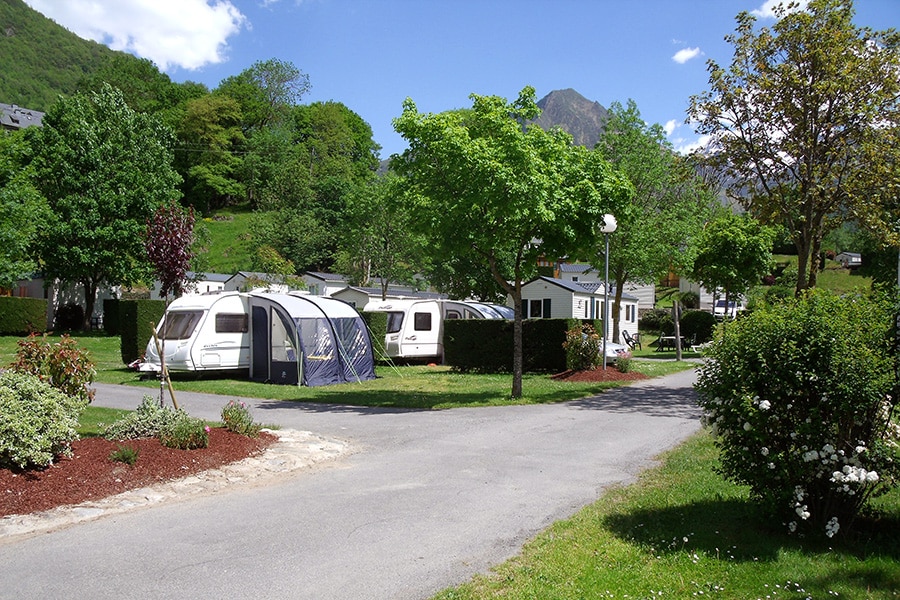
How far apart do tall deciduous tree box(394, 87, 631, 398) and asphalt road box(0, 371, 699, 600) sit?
434cm

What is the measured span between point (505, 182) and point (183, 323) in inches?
384

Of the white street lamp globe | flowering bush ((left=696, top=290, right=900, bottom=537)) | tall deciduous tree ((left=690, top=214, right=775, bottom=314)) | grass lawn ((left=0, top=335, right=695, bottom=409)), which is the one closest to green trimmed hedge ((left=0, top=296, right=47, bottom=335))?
Result: grass lawn ((left=0, top=335, right=695, bottom=409))

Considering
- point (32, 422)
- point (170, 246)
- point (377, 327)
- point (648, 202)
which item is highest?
point (648, 202)

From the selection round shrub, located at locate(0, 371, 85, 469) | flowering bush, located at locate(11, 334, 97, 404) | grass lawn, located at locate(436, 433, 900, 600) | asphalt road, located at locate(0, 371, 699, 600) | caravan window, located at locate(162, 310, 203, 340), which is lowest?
asphalt road, located at locate(0, 371, 699, 600)

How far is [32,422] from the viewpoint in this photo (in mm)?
6480

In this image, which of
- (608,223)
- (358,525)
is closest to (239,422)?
(358,525)

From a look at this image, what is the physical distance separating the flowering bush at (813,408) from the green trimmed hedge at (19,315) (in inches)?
1235

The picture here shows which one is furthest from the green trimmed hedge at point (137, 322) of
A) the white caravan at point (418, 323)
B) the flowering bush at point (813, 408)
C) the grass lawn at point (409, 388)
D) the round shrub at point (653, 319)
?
the round shrub at point (653, 319)

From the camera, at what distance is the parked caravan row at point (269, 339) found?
16844 mm

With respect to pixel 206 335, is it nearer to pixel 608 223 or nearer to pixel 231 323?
pixel 231 323

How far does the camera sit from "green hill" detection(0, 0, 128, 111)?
98.8 metres

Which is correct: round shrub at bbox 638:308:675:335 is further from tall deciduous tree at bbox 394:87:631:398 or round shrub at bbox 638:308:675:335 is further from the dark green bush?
the dark green bush

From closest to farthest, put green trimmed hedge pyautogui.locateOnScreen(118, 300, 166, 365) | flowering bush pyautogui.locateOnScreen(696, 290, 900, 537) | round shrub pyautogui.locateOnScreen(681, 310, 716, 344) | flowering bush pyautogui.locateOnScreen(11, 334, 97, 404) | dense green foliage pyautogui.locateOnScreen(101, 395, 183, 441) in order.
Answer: flowering bush pyautogui.locateOnScreen(696, 290, 900, 537), flowering bush pyautogui.locateOnScreen(11, 334, 97, 404), dense green foliage pyautogui.locateOnScreen(101, 395, 183, 441), green trimmed hedge pyautogui.locateOnScreen(118, 300, 166, 365), round shrub pyautogui.locateOnScreen(681, 310, 716, 344)

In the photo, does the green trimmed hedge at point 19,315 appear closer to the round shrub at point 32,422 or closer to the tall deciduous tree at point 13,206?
the tall deciduous tree at point 13,206
